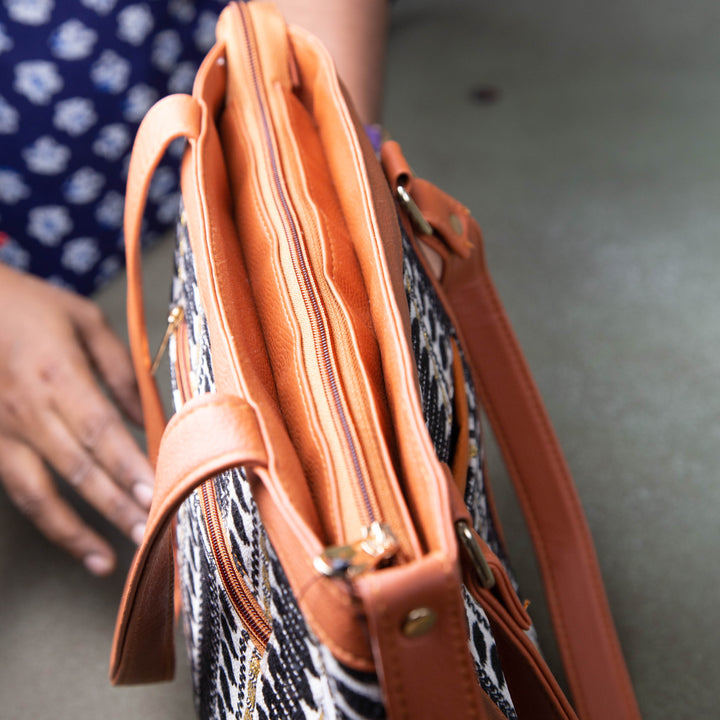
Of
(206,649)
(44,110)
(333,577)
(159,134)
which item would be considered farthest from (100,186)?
(333,577)

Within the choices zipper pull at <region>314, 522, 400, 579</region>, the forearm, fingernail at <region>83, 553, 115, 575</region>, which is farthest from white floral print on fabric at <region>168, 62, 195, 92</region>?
zipper pull at <region>314, 522, 400, 579</region>

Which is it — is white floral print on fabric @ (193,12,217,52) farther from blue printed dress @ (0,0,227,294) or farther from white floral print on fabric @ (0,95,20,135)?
white floral print on fabric @ (0,95,20,135)

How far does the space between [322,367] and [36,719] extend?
0.40 metres

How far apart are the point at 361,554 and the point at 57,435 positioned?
438 mm

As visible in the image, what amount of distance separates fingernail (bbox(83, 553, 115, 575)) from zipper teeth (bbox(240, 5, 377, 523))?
36 centimetres

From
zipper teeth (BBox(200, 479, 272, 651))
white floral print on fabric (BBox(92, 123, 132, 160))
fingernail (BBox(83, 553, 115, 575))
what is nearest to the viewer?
zipper teeth (BBox(200, 479, 272, 651))

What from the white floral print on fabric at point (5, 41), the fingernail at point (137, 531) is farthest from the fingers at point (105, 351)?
the white floral print on fabric at point (5, 41)

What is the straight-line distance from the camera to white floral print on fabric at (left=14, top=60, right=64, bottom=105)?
654 mm

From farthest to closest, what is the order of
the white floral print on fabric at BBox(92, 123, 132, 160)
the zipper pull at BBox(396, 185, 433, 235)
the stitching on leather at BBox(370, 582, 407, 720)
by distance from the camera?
the white floral print on fabric at BBox(92, 123, 132, 160), the zipper pull at BBox(396, 185, 433, 235), the stitching on leather at BBox(370, 582, 407, 720)

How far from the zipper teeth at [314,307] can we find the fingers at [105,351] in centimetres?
30

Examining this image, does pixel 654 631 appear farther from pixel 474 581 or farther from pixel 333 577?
pixel 333 577

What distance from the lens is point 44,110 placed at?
0.68 m

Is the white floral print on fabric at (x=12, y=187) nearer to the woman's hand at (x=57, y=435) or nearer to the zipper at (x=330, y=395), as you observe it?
the woman's hand at (x=57, y=435)

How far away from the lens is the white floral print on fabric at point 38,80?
65 centimetres
